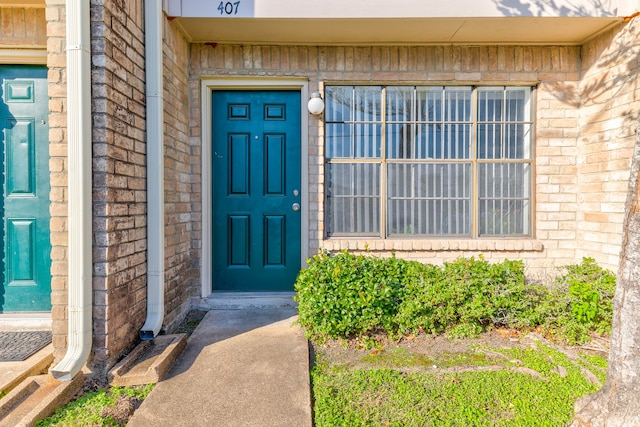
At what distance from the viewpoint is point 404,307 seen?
306 cm

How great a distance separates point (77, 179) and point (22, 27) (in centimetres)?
175

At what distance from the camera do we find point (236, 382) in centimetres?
239

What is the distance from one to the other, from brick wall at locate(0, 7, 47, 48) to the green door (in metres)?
0.20

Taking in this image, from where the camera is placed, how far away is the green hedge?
117 inches

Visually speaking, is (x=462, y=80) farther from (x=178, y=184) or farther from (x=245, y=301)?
(x=245, y=301)

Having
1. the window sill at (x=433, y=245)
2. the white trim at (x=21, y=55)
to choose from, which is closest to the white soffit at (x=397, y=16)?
the white trim at (x=21, y=55)

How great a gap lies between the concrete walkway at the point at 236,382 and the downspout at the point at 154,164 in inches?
19.5

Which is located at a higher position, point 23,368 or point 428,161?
point 428,161

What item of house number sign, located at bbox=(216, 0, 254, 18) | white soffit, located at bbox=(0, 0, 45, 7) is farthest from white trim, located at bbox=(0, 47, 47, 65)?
house number sign, located at bbox=(216, 0, 254, 18)

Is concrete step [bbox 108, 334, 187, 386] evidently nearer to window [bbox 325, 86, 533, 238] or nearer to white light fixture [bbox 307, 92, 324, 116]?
window [bbox 325, 86, 533, 238]

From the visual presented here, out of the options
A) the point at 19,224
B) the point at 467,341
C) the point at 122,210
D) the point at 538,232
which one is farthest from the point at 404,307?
the point at 19,224

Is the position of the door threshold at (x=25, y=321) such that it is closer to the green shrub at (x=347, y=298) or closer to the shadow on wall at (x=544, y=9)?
the green shrub at (x=347, y=298)

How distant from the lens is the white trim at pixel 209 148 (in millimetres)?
3814

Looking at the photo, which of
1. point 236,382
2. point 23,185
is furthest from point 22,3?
point 236,382
